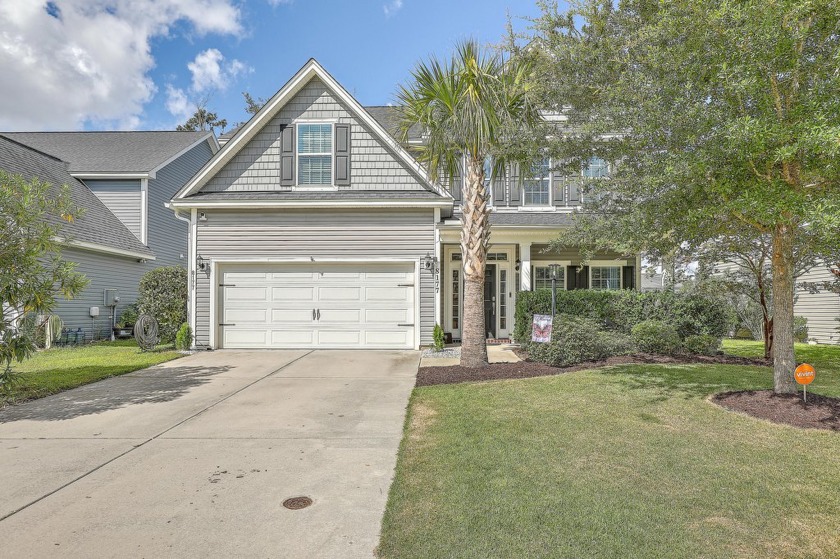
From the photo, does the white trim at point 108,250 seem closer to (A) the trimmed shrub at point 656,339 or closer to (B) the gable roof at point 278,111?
(B) the gable roof at point 278,111

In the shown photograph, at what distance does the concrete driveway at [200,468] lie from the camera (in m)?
2.97

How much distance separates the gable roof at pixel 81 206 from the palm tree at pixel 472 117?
1064 cm

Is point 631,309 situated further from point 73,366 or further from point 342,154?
point 73,366

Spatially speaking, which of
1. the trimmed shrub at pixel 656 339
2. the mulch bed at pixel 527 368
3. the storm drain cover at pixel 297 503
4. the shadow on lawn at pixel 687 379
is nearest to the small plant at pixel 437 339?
the mulch bed at pixel 527 368

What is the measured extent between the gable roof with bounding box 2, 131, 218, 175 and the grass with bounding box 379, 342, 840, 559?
17.0 meters

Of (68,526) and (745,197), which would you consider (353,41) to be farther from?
(68,526)

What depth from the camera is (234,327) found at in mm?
11695

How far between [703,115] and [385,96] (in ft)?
18.3

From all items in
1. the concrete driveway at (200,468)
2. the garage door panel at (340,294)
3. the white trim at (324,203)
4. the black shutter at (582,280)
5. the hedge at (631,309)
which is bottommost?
the concrete driveway at (200,468)

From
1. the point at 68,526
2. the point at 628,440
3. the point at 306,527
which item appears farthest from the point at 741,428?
the point at 68,526

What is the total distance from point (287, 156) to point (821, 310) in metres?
16.5

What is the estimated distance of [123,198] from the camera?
17.4m

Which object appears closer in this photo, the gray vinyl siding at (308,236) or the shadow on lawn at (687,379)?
the shadow on lawn at (687,379)

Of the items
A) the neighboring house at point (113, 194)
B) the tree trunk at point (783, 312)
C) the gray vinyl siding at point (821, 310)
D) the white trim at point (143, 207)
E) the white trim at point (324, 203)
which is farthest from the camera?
the white trim at point (143, 207)
